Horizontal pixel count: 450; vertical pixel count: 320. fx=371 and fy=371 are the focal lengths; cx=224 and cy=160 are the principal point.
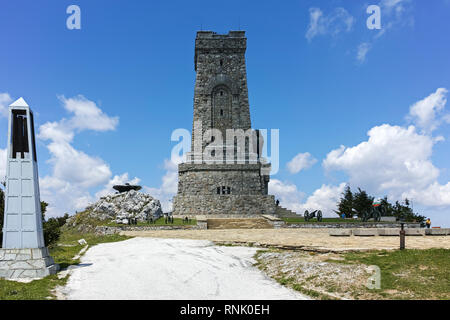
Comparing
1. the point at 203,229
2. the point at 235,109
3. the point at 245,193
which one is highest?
the point at 235,109

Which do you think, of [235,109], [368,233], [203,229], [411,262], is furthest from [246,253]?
[235,109]

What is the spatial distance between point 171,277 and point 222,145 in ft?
115

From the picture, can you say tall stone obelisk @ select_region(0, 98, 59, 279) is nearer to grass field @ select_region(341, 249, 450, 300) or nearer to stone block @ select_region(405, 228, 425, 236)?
grass field @ select_region(341, 249, 450, 300)

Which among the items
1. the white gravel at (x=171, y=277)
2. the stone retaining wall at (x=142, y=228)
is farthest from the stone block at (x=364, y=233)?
the stone retaining wall at (x=142, y=228)

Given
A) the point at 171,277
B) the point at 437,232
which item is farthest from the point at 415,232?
the point at 171,277

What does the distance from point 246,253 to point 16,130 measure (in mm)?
10242

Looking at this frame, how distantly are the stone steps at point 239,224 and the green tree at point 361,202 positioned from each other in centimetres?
1754

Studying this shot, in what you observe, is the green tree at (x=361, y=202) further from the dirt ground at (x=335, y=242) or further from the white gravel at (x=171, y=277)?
the white gravel at (x=171, y=277)

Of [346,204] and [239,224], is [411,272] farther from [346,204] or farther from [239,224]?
[346,204]

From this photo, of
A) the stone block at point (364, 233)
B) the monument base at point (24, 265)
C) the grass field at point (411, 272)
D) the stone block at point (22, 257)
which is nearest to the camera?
the grass field at point (411, 272)

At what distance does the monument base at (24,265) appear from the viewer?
36.7ft

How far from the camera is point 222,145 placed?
46125 mm
